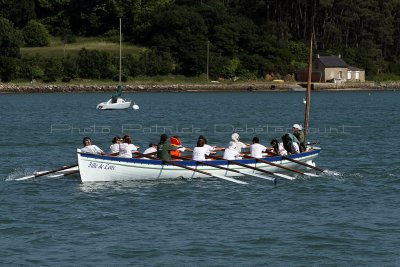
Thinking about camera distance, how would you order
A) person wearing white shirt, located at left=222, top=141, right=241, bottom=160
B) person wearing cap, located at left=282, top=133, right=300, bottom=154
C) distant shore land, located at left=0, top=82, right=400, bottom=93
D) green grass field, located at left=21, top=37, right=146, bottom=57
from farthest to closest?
green grass field, located at left=21, top=37, right=146, bottom=57
distant shore land, located at left=0, top=82, right=400, bottom=93
person wearing cap, located at left=282, top=133, right=300, bottom=154
person wearing white shirt, located at left=222, top=141, right=241, bottom=160

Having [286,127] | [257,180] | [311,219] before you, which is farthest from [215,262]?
[286,127]

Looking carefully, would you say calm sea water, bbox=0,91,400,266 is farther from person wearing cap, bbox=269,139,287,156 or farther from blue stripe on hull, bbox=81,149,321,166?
person wearing cap, bbox=269,139,287,156

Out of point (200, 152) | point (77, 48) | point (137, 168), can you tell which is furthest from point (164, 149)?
point (77, 48)

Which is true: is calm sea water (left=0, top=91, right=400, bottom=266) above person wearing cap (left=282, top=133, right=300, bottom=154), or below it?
below

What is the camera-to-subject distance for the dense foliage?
5822 inches

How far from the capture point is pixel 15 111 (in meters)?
96.5

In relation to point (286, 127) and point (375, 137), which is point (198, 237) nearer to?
point (375, 137)

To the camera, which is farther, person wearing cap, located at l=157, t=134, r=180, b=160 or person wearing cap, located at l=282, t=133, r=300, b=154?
person wearing cap, located at l=282, t=133, r=300, b=154

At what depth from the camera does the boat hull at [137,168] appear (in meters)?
33.9

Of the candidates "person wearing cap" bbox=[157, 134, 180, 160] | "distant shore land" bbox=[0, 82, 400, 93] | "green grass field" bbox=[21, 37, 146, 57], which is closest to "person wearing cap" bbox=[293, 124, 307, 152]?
"person wearing cap" bbox=[157, 134, 180, 160]

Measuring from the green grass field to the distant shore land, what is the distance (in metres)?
10.2

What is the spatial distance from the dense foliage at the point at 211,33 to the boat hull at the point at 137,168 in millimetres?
108643

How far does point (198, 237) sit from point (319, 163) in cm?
1924

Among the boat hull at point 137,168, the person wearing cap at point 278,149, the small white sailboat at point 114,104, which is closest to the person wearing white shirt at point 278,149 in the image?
the person wearing cap at point 278,149
